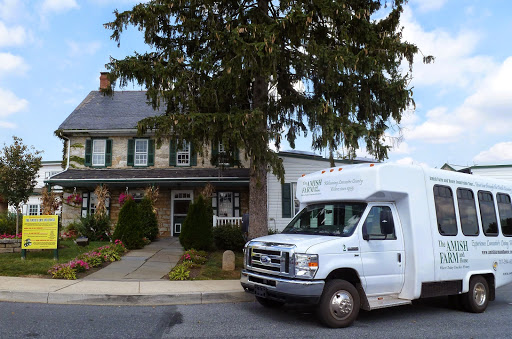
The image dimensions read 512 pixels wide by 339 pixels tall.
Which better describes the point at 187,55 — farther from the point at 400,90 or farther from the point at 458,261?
the point at 458,261

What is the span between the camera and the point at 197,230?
1323 cm

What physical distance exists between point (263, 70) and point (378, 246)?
5034 millimetres

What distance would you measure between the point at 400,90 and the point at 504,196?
3606 mm

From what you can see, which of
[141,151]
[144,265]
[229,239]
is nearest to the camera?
[144,265]

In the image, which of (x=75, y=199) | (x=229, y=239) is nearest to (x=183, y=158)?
(x=75, y=199)

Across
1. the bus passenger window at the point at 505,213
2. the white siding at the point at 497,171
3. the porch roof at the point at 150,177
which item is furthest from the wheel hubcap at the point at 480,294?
the white siding at the point at 497,171

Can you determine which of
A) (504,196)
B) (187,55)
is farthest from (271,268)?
(187,55)

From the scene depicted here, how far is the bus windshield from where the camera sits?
6.36 metres

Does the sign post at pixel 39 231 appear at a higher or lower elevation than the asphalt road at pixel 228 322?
higher

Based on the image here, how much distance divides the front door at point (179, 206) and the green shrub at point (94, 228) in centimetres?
352

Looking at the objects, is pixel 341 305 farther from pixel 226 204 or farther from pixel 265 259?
pixel 226 204

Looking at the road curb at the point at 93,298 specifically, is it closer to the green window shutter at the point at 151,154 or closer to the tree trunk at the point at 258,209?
the tree trunk at the point at 258,209

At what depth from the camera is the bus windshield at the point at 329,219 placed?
636cm

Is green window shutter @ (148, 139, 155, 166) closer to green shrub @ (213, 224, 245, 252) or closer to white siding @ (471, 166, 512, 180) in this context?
green shrub @ (213, 224, 245, 252)
